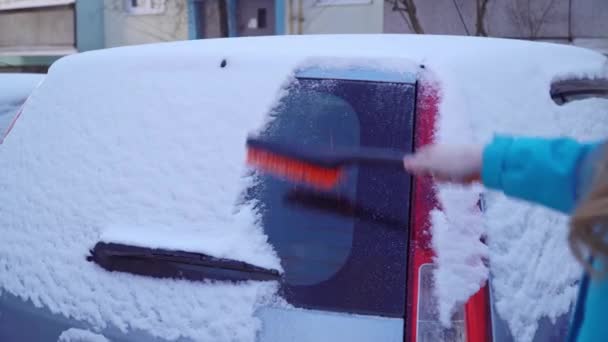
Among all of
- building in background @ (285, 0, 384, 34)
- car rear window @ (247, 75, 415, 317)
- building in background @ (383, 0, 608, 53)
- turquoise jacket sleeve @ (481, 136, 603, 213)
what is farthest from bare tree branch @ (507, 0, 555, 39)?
turquoise jacket sleeve @ (481, 136, 603, 213)

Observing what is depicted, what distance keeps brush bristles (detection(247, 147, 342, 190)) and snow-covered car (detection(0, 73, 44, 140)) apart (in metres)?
3.33

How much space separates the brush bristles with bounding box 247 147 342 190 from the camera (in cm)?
188

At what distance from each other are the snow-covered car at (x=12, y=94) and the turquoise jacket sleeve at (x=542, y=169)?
4.07 meters

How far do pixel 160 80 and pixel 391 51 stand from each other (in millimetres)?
725

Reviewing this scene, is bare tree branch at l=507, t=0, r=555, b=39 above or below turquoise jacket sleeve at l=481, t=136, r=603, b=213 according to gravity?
above

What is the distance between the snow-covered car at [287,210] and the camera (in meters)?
1.96

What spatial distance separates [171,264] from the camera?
2.21m

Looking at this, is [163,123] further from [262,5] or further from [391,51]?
[262,5]

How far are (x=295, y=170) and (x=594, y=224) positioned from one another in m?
0.88

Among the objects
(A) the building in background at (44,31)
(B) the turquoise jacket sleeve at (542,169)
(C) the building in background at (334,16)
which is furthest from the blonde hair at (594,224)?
(A) the building in background at (44,31)

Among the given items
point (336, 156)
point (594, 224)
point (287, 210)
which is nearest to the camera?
point (594, 224)

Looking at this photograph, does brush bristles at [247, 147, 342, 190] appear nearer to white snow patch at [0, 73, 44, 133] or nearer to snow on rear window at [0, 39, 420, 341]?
snow on rear window at [0, 39, 420, 341]

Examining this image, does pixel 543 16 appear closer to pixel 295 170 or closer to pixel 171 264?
pixel 171 264

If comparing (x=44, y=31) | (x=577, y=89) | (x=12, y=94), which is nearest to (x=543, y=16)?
(x=12, y=94)
